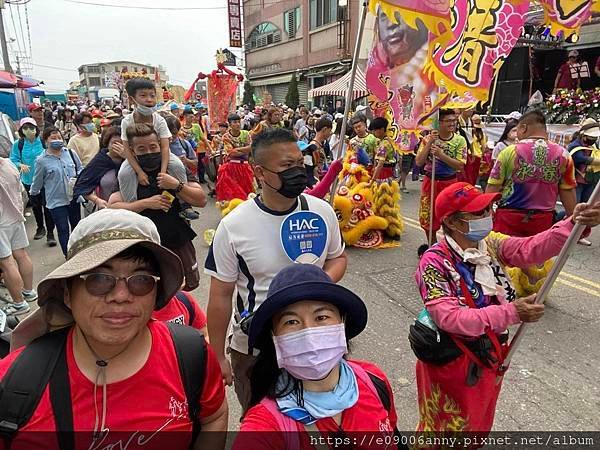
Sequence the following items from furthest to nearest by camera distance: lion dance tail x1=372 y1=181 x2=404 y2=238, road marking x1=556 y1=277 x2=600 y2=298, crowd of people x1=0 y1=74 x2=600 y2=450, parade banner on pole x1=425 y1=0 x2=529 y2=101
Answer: lion dance tail x1=372 y1=181 x2=404 y2=238, road marking x1=556 y1=277 x2=600 y2=298, parade banner on pole x1=425 y1=0 x2=529 y2=101, crowd of people x1=0 y1=74 x2=600 y2=450

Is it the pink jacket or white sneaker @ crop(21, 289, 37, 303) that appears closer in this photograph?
the pink jacket

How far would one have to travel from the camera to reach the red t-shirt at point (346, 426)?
52.6 inches

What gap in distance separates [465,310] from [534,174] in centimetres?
295

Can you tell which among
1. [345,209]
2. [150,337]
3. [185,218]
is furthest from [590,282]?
[150,337]

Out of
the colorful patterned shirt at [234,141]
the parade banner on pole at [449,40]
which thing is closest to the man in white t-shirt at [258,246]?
the parade banner on pole at [449,40]

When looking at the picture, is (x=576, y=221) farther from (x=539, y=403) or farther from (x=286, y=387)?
(x=539, y=403)

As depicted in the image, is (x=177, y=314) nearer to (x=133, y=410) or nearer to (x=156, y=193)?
(x=133, y=410)

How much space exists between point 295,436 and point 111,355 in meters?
0.66

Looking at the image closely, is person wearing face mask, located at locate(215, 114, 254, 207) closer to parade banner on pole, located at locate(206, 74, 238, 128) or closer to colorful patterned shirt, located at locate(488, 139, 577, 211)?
parade banner on pole, located at locate(206, 74, 238, 128)

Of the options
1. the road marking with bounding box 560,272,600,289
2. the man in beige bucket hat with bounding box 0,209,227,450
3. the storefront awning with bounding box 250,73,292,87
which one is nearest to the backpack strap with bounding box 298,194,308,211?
the man in beige bucket hat with bounding box 0,209,227,450

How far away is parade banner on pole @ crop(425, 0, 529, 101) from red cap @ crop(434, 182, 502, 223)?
1293 millimetres

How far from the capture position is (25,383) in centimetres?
124

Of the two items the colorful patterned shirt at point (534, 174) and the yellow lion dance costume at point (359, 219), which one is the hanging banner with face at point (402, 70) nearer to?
the colorful patterned shirt at point (534, 174)

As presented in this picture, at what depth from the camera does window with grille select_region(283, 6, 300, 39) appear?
3388 cm
